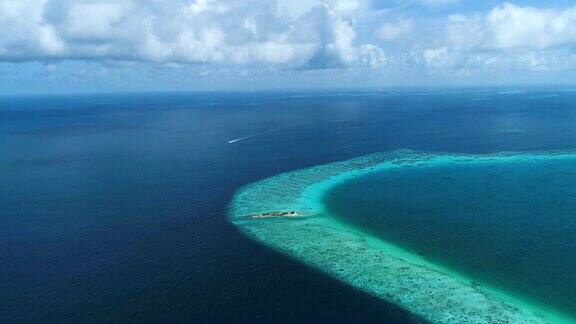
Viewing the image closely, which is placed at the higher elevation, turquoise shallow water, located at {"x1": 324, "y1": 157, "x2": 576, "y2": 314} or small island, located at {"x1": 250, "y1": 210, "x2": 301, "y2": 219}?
small island, located at {"x1": 250, "y1": 210, "x2": 301, "y2": 219}

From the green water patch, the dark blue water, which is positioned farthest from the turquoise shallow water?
the dark blue water

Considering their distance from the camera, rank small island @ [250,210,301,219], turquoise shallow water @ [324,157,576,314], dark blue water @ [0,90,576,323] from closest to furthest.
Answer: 1. dark blue water @ [0,90,576,323]
2. turquoise shallow water @ [324,157,576,314]
3. small island @ [250,210,301,219]

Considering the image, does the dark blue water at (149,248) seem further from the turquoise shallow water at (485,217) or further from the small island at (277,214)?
the turquoise shallow water at (485,217)

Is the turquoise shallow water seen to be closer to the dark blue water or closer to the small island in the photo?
the small island

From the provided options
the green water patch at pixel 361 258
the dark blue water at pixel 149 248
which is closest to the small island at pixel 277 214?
the green water patch at pixel 361 258

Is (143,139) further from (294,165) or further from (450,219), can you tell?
(450,219)

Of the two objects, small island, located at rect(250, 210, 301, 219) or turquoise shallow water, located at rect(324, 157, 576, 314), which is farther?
small island, located at rect(250, 210, 301, 219)

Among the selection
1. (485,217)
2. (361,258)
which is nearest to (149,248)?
(361,258)

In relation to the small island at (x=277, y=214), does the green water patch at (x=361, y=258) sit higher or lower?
lower

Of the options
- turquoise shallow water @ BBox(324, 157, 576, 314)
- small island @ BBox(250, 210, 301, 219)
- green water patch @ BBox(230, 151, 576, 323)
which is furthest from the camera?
small island @ BBox(250, 210, 301, 219)
